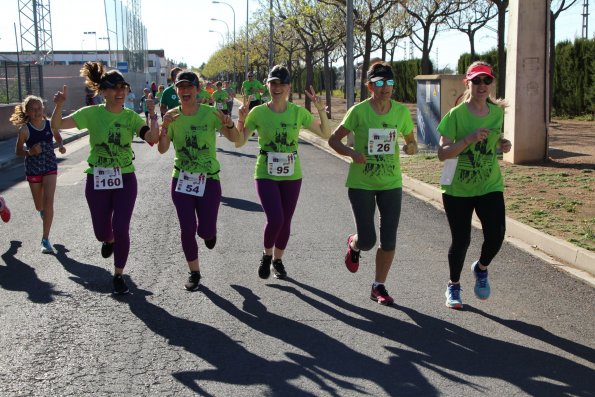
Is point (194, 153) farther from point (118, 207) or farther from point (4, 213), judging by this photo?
point (4, 213)

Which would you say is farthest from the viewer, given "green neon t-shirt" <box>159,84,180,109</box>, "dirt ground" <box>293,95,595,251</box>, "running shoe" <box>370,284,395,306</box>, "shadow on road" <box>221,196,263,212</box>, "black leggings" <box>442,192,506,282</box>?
"green neon t-shirt" <box>159,84,180,109</box>

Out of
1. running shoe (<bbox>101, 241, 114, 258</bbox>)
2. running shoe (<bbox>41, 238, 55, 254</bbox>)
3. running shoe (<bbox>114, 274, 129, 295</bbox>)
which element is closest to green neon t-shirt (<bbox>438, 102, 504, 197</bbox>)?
running shoe (<bbox>114, 274, 129, 295</bbox>)

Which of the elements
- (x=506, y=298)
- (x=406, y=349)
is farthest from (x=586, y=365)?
(x=506, y=298)

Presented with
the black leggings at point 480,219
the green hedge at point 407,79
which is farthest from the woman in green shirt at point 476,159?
the green hedge at point 407,79

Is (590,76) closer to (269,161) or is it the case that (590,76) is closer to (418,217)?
(418,217)

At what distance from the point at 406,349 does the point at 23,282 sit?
11.8 ft

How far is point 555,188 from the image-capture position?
11820 millimetres

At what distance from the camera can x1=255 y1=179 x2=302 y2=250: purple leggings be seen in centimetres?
670

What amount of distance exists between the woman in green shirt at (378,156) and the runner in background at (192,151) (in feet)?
3.29

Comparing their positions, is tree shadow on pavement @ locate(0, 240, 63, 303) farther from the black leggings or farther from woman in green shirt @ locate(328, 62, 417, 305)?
the black leggings

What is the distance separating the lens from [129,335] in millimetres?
5398

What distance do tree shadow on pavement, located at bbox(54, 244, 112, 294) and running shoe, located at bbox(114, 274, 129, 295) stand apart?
0.15 metres

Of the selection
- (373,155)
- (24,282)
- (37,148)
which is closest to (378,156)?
(373,155)

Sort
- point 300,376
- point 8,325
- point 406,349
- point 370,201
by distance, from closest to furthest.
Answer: point 300,376
point 406,349
point 8,325
point 370,201
